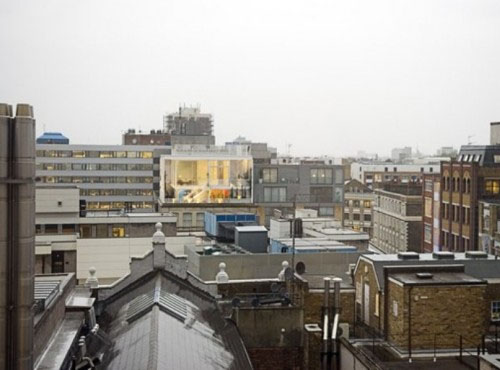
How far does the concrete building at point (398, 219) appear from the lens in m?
107

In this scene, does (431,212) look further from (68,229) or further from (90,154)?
(90,154)

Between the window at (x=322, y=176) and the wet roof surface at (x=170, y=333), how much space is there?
73871 mm

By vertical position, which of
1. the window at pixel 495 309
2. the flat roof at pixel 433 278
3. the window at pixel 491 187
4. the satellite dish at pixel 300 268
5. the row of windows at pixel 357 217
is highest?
the window at pixel 491 187

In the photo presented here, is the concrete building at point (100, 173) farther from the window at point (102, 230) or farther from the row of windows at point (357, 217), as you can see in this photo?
the window at point (102, 230)

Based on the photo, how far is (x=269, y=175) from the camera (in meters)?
104

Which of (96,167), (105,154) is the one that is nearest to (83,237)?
(96,167)

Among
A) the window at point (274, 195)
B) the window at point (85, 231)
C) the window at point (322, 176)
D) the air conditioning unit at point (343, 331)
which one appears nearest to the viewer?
the air conditioning unit at point (343, 331)

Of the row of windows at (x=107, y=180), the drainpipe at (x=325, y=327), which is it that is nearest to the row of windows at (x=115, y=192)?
the row of windows at (x=107, y=180)

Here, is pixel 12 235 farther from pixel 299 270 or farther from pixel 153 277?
pixel 299 270

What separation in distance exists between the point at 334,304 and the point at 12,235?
22.0 meters

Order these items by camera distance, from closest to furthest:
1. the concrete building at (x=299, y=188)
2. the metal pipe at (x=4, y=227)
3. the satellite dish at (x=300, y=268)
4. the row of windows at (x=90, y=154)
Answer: the metal pipe at (x=4, y=227) < the satellite dish at (x=300, y=268) < the concrete building at (x=299, y=188) < the row of windows at (x=90, y=154)

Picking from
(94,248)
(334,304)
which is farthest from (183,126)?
(334,304)

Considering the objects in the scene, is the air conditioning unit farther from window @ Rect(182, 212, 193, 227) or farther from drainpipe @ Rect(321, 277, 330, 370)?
window @ Rect(182, 212, 193, 227)

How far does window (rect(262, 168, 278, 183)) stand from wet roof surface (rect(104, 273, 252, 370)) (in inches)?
2817
